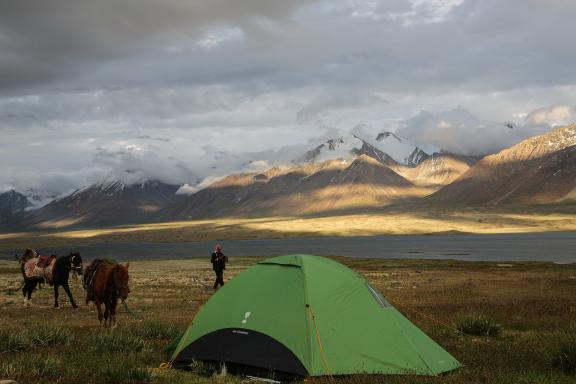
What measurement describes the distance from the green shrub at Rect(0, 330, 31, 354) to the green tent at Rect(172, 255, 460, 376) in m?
4.22

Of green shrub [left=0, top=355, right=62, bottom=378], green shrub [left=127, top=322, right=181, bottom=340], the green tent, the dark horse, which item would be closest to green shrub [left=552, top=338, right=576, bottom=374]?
the green tent

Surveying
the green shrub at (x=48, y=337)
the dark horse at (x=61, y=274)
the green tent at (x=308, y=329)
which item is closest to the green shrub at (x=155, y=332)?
the green shrub at (x=48, y=337)

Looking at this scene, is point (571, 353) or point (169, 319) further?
point (169, 319)

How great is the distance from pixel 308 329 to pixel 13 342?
7.77 meters

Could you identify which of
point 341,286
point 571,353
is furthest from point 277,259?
point 571,353

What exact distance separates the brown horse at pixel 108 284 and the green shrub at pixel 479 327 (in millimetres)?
11132

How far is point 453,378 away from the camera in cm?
1147

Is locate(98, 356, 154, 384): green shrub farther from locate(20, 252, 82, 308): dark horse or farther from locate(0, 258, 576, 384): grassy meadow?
locate(20, 252, 82, 308): dark horse

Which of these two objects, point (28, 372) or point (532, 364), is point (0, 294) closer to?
point (28, 372)

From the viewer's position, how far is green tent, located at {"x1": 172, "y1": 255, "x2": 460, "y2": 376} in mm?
12109

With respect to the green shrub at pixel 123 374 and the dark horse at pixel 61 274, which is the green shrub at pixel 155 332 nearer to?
the green shrub at pixel 123 374

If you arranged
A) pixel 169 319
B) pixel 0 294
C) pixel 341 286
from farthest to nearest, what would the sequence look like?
pixel 0 294
pixel 169 319
pixel 341 286

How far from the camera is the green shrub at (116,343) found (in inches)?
543

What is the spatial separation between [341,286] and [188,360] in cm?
411
